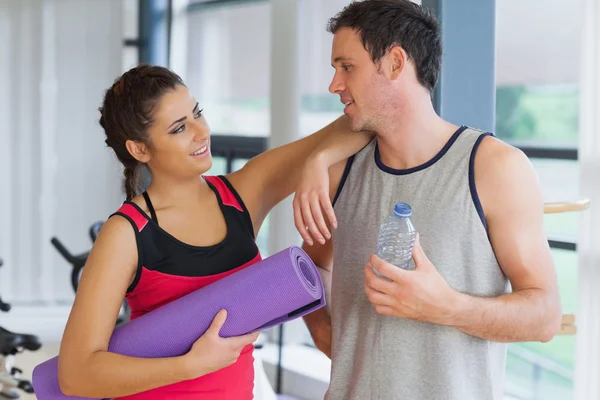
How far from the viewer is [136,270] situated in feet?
5.09

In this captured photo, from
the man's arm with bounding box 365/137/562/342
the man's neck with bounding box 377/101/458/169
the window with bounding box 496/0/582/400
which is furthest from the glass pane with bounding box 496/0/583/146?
the man's arm with bounding box 365/137/562/342

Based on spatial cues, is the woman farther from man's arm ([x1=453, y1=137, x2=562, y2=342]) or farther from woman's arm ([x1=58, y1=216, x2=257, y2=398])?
man's arm ([x1=453, y1=137, x2=562, y2=342])

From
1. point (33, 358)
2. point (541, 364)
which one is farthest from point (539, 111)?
point (33, 358)

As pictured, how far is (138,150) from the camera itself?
1674mm

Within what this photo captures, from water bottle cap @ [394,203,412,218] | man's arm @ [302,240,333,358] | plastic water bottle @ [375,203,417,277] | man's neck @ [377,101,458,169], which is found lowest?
man's arm @ [302,240,333,358]

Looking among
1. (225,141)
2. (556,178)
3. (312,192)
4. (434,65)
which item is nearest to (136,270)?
(312,192)

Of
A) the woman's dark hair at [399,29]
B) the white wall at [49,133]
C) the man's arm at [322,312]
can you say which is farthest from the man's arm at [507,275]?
the white wall at [49,133]

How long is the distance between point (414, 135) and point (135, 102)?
1.91ft

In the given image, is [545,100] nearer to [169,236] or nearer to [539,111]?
[539,111]

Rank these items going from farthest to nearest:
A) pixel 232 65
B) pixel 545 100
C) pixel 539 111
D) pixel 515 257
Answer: pixel 539 111 → pixel 545 100 → pixel 232 65 → pixel 515 257

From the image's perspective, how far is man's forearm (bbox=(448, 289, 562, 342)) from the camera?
137 cm

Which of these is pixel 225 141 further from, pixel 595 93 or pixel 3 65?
pixel 595 93

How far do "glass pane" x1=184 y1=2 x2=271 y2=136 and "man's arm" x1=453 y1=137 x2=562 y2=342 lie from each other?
3273mm

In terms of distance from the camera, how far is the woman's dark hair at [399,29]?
5.05 ft
